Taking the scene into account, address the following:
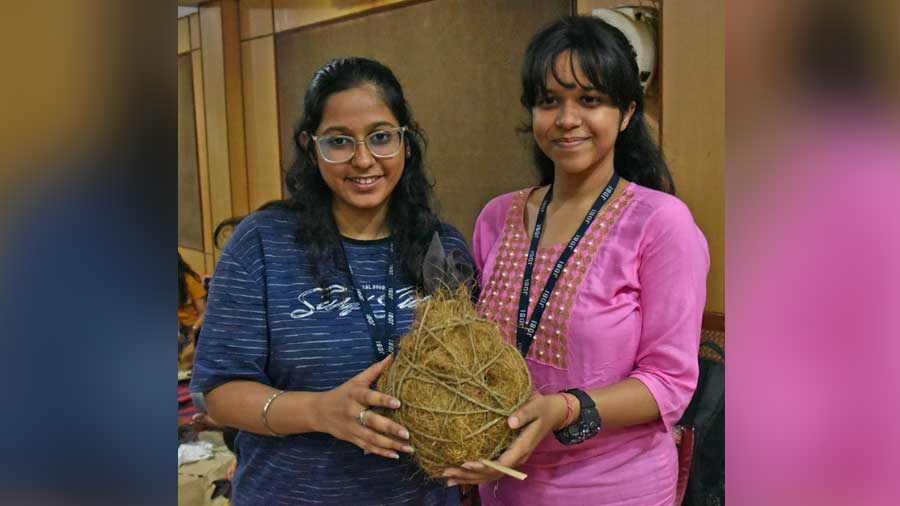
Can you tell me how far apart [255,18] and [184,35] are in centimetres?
16

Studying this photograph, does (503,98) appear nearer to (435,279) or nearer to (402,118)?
(402,118)

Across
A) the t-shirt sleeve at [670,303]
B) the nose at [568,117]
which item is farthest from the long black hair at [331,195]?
the t-shirt sleeve at [670,303]

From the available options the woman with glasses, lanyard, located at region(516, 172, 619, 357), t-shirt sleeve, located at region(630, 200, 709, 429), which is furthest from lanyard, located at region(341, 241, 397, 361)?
t-shirt sleeve, located at region(630, 200, 709, 429)

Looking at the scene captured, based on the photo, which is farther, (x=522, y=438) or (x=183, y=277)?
(x=183, y=277)

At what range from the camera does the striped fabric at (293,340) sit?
130 centimetres

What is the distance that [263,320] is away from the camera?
1.30 meters

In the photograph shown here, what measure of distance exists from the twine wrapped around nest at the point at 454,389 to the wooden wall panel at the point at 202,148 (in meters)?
0.59

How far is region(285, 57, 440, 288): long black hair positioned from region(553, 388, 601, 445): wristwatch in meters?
0.39

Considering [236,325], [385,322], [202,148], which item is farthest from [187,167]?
[385,322]

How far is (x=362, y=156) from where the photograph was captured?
131cm

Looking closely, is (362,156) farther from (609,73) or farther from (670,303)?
(670,303)

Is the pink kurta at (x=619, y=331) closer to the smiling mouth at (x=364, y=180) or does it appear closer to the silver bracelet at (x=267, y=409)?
the smiling mouth at (x=364, y=180)

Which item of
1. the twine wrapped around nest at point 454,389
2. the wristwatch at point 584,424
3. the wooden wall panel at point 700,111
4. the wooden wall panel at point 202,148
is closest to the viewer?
the twine wrapped around nest at point 454,389
